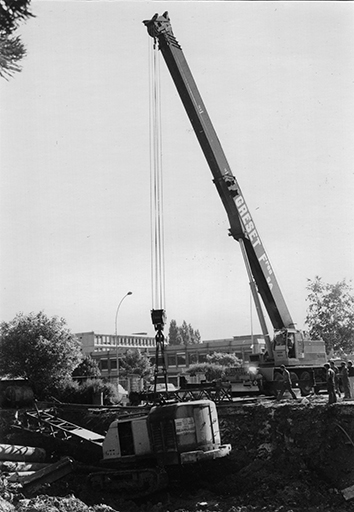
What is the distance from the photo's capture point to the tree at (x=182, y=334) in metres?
113

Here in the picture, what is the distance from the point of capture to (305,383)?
24703 mm

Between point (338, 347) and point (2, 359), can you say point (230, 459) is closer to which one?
point (2, 359)

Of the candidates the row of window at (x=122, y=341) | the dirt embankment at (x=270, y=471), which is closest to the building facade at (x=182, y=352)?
the row of window at (x=122, y=341)

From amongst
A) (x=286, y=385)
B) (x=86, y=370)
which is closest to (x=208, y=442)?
(x=286, y=385)

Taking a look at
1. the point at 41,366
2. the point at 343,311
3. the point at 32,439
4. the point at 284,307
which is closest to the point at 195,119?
the point at 284,307

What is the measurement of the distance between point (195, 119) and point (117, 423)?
39.6ft

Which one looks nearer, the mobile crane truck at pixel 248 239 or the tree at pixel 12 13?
the tree at pixel 12 13

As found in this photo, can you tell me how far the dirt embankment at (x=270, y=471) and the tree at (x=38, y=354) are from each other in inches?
520

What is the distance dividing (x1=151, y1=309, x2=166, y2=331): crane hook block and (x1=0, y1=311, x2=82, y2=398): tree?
17.2 meters

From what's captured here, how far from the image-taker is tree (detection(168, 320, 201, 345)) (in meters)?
113

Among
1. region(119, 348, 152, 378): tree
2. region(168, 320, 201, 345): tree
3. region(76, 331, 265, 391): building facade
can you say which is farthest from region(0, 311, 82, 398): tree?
region(168, 320, 201, 345): tree

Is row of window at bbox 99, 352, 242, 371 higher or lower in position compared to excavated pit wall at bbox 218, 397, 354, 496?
higher

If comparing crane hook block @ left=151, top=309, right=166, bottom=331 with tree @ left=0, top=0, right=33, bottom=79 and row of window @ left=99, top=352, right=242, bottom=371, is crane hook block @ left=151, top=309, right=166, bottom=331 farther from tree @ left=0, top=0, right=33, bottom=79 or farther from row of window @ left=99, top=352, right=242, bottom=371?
row of window @ left=99, top=352, right=242, bottom=371

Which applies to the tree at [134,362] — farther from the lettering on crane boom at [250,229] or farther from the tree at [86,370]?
the lettering on crane boom at [250,229]
